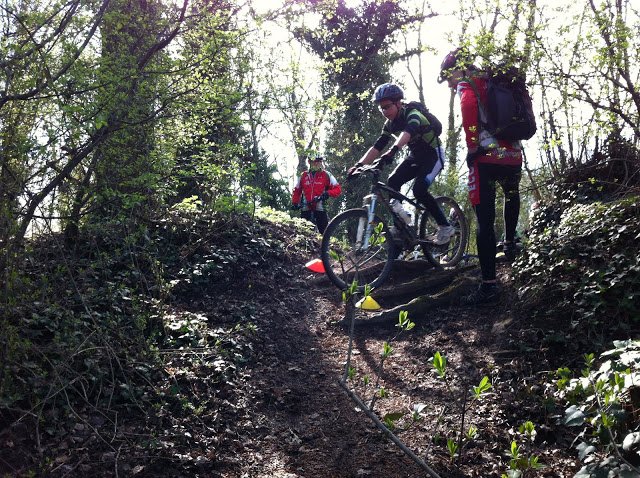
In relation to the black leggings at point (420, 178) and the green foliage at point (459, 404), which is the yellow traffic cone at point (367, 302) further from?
the black leggings at point (420, 178)

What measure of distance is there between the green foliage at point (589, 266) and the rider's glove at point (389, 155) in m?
1.71

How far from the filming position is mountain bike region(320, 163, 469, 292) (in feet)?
20.3

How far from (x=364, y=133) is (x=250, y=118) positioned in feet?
43.0

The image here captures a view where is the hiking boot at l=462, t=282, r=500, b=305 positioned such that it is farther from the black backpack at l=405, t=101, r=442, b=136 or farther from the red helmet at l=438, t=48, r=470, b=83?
the red helmet at l=438, t=48, r=470, b=83

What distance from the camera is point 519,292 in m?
4.95

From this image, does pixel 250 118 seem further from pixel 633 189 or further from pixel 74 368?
pixel 633 189

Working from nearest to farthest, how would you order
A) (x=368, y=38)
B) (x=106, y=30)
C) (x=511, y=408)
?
(x=511, y=408) → (x=106, y=30) → (x=368, y=38)

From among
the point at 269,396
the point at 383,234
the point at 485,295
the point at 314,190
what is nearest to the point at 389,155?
the point at 383,234

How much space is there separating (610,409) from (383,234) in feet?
12.5

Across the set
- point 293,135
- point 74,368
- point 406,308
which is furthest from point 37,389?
point 293,135

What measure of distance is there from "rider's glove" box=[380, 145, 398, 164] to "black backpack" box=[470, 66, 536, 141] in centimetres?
112

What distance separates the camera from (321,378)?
4.82 metres

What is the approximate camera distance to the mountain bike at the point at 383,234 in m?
6.18

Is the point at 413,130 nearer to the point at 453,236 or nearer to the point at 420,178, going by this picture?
the point at 420,178
